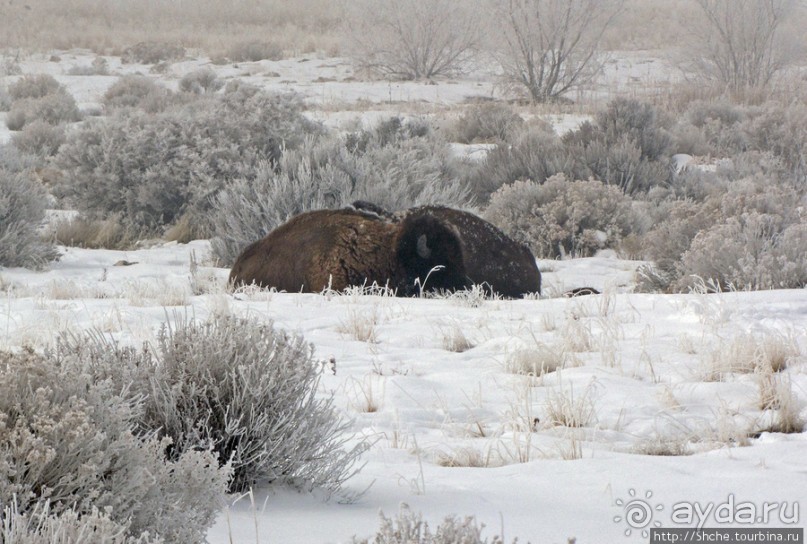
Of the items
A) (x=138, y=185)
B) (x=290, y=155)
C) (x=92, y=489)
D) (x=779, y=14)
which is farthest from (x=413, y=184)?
(x=779, y=14)

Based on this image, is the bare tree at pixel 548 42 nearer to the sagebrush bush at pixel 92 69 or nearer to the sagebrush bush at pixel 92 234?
the sagebrush bush at pixel 92 69

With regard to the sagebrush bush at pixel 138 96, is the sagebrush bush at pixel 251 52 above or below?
above

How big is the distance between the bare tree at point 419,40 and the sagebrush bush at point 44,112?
41.8 ft

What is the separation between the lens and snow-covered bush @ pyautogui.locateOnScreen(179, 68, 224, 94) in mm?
24553

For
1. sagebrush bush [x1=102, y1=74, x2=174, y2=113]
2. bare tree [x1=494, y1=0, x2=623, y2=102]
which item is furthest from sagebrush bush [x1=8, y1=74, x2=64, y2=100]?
bare tree [x1=494, y1=0, x2=623, y2=102]

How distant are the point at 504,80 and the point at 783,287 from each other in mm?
19538

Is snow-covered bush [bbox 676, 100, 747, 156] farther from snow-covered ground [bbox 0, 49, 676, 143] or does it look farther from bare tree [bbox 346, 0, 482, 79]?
bare tree [bbox 346, 0, 482, 79]

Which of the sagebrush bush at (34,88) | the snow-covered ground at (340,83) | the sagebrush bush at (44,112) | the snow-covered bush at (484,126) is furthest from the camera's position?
the sagebrush bush at (34,88)

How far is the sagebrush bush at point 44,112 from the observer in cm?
1798

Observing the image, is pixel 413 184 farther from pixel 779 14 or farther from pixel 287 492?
pixel 779 14

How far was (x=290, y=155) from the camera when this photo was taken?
10297 millimetres

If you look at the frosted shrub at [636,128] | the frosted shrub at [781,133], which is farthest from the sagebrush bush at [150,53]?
the frosted shrub at [781,133]

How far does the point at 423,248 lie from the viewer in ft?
20.2

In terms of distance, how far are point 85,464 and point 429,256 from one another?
4538mm
